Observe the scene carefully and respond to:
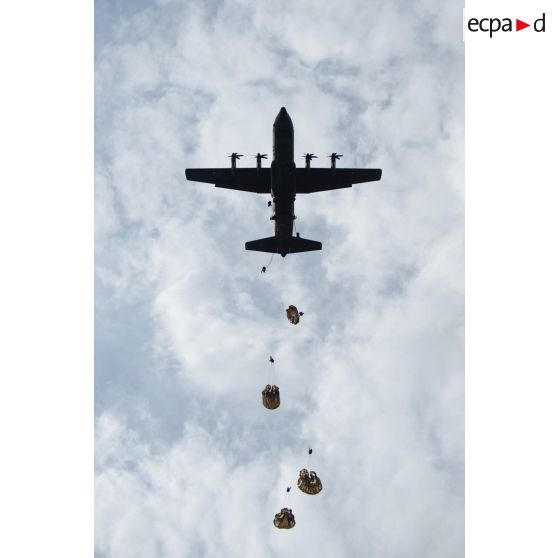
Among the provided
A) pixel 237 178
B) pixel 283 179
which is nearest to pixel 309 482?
pixel 283 179

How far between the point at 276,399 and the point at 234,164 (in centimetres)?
1938

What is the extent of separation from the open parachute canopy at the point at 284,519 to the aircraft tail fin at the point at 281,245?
62.3 feet

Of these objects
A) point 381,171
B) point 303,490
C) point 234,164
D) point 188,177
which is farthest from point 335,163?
point 303,490

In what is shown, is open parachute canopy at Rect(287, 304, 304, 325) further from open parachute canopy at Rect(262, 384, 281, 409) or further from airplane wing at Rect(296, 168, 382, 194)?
airplane wing at Rect(296, 168, 382, 194)

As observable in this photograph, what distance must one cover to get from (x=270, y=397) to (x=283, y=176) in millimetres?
16319

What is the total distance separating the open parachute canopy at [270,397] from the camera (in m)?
34.1

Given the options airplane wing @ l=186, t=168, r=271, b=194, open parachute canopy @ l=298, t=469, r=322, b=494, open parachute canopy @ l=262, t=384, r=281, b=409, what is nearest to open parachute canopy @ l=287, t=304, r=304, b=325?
open parachute canopy @ l=262, t=384, r=281, b=409

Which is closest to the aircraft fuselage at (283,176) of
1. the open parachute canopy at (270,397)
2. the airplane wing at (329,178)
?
the airplane wing at (329,178)

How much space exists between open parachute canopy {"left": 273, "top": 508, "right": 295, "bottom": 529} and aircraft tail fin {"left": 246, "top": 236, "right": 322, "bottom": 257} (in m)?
19.0

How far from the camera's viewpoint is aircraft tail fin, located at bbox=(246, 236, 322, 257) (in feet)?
140

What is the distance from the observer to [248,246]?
141 ft

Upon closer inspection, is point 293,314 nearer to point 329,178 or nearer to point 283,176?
point 283,176

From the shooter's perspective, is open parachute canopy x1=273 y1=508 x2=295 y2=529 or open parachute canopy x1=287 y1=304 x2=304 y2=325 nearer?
open parachute canopy x1=273 y1=508 x2=295 y2=529
